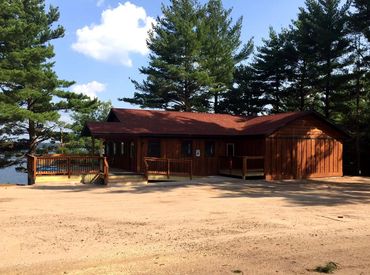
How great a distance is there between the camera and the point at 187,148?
25.7 m

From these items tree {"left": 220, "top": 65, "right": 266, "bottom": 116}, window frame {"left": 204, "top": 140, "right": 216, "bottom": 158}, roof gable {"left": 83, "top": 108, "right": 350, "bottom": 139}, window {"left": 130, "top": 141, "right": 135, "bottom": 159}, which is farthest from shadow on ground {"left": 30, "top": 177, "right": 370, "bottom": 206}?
tree {"left": 220, "top": 65, "right": 266, "bottom": 116}

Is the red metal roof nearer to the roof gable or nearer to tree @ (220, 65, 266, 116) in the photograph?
the roof gable

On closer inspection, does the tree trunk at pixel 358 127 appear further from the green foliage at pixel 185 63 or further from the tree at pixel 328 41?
the green foliage at pixel 185 63

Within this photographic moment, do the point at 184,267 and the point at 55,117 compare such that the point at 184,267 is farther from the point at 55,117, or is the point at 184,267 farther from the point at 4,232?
the point at 55,117

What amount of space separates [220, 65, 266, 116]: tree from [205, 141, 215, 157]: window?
17.1 m

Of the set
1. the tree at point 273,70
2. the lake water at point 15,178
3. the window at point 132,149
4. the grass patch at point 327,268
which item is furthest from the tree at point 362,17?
the lake water at point 15,178

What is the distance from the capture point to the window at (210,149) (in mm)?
26297

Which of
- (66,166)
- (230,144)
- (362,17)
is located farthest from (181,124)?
(362,17)

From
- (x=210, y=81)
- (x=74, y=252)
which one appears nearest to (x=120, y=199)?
(x=74, y=252)

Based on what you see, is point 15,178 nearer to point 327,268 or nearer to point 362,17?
point 362,17

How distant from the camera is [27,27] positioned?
31422mm

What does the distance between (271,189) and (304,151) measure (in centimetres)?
689

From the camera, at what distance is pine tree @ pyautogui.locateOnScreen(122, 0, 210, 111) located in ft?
127

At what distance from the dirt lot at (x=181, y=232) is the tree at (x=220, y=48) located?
25111mm
